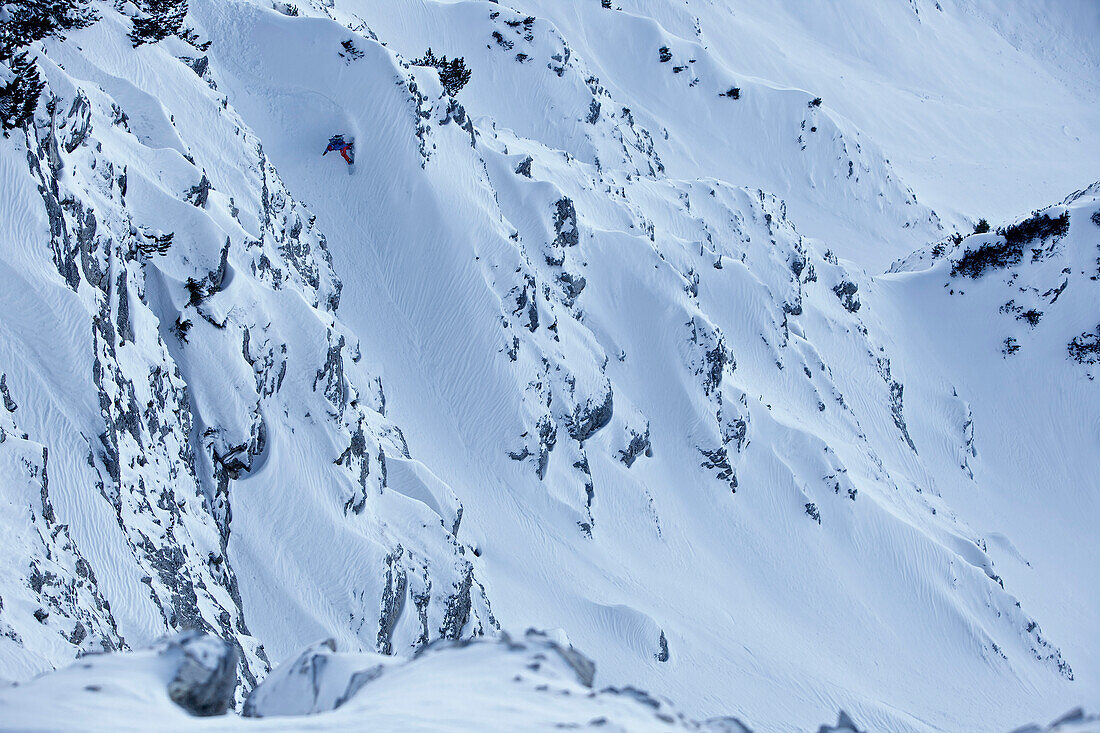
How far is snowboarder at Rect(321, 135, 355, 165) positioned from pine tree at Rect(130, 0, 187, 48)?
6143 millimetres

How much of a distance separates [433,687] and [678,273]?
2687 cm

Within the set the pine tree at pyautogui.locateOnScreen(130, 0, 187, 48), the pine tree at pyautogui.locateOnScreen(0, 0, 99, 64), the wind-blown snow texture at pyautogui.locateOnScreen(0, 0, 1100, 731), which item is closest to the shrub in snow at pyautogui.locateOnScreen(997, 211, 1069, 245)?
the wind-blown snow texture at pyautogui.locateOnScreen(0, 0, 1100, 731)

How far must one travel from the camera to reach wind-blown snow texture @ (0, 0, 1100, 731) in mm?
12711

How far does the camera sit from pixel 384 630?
17516 millimetres

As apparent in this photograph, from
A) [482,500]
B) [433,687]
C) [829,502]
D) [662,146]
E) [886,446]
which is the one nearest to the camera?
[433,687]

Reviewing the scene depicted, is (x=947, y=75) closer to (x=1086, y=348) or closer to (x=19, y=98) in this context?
(x=1086, y=348)

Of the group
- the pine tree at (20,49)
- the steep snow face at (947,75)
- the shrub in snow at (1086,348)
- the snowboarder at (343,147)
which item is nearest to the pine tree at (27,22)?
the pine tree at (20,49)

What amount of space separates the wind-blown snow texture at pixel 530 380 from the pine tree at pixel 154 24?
1.91ft

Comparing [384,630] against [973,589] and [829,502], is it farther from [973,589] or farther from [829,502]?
[973,589]

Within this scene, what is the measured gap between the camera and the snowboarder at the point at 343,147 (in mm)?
27406

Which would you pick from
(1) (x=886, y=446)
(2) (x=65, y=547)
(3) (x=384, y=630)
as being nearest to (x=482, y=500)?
(3) (x=384, y=630)

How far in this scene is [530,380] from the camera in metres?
26.2

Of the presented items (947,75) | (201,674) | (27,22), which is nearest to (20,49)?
(27,22)

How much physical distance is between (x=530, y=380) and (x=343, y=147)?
35.6ft
